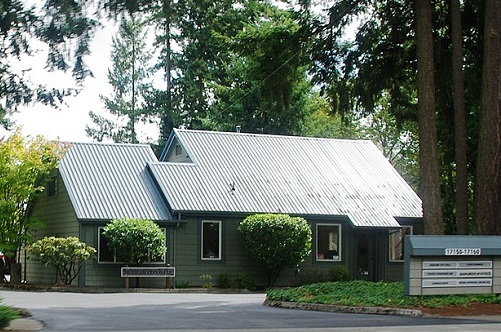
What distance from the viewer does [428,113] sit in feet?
76.0

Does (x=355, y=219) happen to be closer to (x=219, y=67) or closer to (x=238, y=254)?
(x=238, y=254)

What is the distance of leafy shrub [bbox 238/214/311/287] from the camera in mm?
33438

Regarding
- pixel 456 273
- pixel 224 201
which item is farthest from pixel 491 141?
pixel 224 201

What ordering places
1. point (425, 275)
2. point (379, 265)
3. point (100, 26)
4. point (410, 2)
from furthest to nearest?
1. point (379, 265)
2. point (410, 2)
3. point (425, 275)
4. point (100, 26)

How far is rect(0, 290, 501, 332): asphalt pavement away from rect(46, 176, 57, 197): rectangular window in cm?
1445

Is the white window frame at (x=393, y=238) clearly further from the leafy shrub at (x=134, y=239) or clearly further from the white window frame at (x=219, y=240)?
the leafy shrub at (x=134, y=239)

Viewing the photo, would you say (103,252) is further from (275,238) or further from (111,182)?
(275,238)

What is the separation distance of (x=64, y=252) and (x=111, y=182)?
4.13 metres

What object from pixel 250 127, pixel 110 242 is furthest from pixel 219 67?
pixel 110 242

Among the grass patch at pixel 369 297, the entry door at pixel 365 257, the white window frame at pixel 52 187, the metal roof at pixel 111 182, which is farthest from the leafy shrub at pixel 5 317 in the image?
the entry door at pixel 365 257

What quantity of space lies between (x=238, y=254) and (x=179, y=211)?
3.02 meters

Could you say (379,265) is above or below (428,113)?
below

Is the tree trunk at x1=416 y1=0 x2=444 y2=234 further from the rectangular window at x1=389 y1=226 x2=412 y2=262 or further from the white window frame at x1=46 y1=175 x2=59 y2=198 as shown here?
the white window frame at x1=46 y1=175 x2=59 y2=198

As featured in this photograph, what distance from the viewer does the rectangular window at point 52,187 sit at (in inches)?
1435
